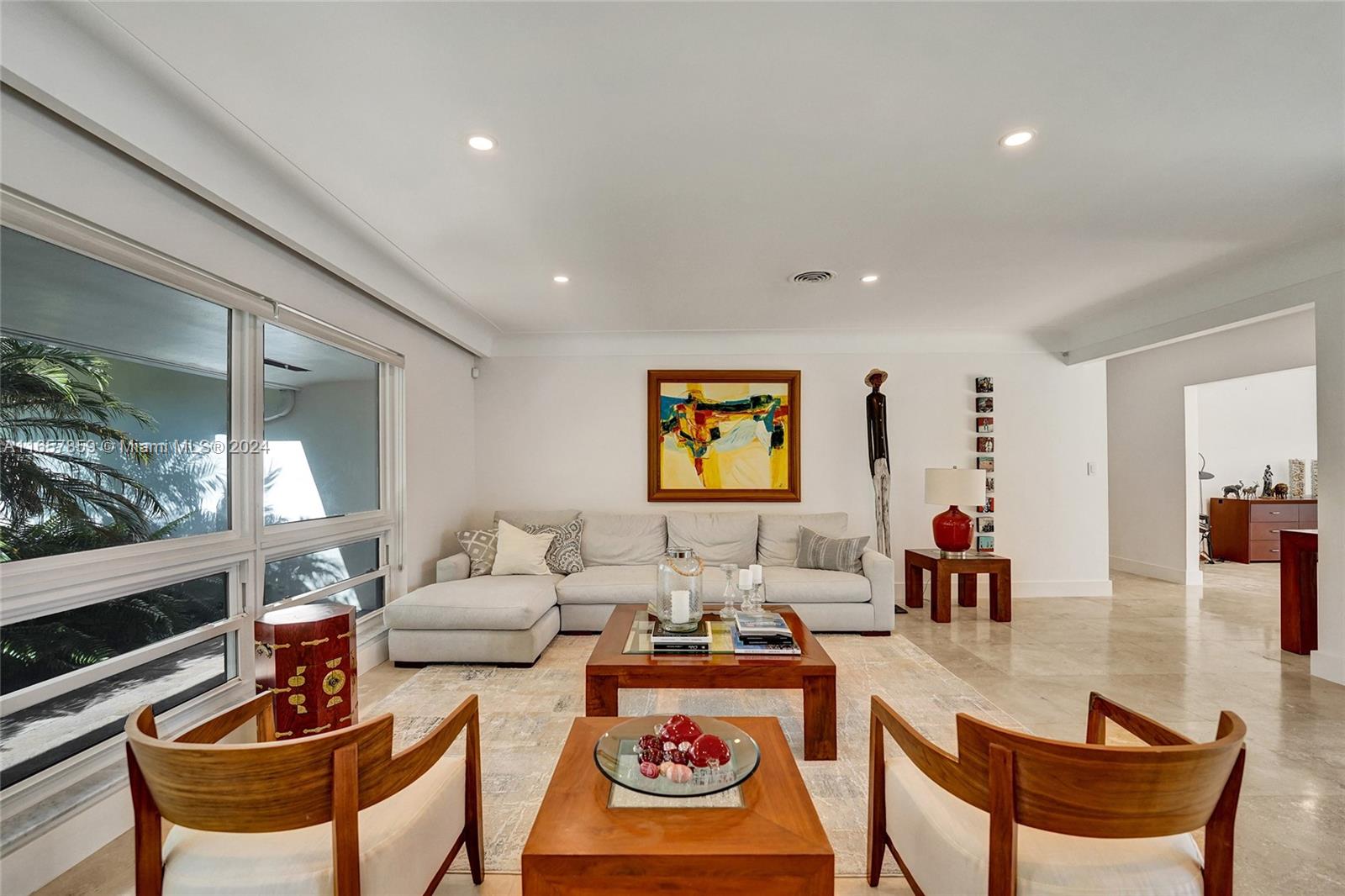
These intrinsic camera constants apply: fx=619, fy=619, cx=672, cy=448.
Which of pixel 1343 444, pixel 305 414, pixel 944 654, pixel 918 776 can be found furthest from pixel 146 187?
pixel 1343 444

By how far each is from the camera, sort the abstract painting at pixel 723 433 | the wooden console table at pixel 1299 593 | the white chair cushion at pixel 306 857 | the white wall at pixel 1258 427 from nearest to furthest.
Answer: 1. the white chair cushion at pixel 306 857
2. the wooden console table at pixel 1299 593
3. the abstract painting at pixel 723 433
4. the white wall at pixel 1258 427

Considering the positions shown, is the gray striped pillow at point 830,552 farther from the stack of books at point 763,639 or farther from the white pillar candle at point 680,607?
the white pillar candle at point 680,607

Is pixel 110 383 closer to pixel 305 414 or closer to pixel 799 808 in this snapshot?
pixel 305 414

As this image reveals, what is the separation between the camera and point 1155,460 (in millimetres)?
6875

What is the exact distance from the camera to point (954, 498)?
498 centimetres

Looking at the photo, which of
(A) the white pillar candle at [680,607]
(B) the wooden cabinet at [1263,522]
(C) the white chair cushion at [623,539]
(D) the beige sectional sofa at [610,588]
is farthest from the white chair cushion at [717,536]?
(B) the wooden cabinet at [1263,522]

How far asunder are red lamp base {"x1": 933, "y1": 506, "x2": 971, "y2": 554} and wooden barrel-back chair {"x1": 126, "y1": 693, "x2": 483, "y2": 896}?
14.8ft

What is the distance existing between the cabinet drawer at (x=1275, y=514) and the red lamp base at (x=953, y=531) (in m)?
5.35

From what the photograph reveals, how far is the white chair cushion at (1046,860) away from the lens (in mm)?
1241

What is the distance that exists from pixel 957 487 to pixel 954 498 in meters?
0.10

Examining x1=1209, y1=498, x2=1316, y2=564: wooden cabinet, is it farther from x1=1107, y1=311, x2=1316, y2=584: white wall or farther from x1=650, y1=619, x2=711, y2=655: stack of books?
x1=650, y1=619, x2=711, y2=655: stack of books

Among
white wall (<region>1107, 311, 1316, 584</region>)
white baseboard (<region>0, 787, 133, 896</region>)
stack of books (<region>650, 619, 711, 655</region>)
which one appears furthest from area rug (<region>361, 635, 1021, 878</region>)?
white wall (<region>1107, 311, 1316, 584</region>)

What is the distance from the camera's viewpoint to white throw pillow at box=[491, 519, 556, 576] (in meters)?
4.58

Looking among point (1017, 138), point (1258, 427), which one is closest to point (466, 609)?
point (1017, 138)
